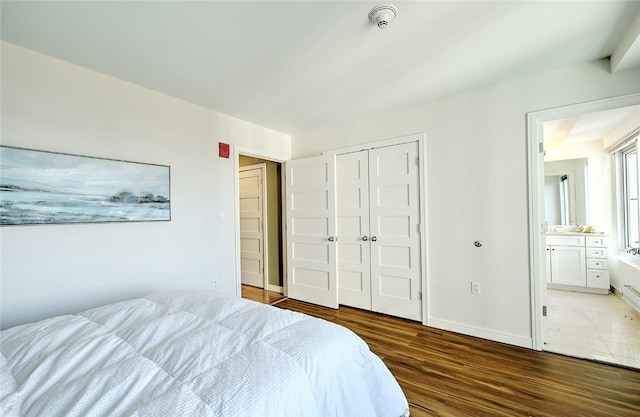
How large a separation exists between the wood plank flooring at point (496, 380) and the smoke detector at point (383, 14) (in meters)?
2.32

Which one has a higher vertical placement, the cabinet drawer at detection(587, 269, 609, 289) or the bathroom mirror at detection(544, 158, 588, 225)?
the bathroom mirror at detection(544, 158, 588, 225)

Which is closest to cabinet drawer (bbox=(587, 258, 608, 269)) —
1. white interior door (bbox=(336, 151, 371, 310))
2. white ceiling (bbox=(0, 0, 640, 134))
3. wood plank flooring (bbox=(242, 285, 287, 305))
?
white ceiling (bbox=(0, 0, 640, 134))

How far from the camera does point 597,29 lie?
1757mm

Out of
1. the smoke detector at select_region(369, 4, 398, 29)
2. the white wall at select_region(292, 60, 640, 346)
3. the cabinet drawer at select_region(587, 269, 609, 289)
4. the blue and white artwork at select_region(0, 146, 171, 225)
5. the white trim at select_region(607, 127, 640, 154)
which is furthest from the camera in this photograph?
the cabinet drawer at select_region(587, 269, 609, 289)

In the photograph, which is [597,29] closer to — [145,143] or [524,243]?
[524,243]

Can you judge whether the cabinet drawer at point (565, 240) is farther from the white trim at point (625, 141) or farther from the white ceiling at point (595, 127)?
the white ceiling at point (595, 127)

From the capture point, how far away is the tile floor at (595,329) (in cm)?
221

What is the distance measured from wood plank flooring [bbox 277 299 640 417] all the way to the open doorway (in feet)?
6.78

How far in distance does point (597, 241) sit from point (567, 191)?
1.04 m

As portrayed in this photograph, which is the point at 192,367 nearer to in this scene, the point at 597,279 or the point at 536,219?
the point at 536,219

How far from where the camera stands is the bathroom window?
10.8 ft

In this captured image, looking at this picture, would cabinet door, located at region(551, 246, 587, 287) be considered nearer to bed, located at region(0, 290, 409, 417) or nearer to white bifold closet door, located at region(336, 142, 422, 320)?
white bifold closet door, located at region(336, 142, 422, 320)

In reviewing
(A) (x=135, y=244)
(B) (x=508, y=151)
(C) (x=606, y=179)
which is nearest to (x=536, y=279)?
(B) (x=508, y=151)

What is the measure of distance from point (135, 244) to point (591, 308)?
4.97m
